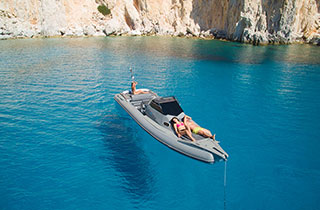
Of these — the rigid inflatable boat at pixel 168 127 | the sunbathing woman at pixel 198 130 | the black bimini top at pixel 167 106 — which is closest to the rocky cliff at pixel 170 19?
the rigid inflatable boat at pixel 168 127

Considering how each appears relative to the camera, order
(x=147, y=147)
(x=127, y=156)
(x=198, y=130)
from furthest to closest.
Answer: (x=147, y=147), (x=127, y=156), (x=198, y=130)

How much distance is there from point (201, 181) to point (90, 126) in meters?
8.11

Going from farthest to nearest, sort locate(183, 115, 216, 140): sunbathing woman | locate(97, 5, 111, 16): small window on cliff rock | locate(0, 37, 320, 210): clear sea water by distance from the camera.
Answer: locate(97, 5, 111, 16): small window on cliff rock → locate(183, 115, 216, 140): sunbathing woman → locate(0, 37, 320, 210): clear sea water

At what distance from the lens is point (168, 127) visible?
441 inches

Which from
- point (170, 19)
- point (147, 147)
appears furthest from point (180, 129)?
point (170, 19)

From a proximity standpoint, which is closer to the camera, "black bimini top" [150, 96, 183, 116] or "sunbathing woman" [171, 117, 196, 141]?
"sunbathing woman" [171, 117, 196, 141]

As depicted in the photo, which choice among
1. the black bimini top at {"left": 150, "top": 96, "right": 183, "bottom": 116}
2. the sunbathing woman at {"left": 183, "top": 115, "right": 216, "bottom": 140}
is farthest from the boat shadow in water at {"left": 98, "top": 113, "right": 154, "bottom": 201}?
the sunbathing woman at {"left": 183, "top": 115, "right": 216, "bottom": 140}

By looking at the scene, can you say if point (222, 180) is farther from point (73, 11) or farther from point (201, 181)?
point (73, 11)

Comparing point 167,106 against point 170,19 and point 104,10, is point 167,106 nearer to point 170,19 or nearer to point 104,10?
point 104,10

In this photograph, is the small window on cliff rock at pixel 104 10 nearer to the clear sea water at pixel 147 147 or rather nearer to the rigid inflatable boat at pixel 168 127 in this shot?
the clear sea water at pixel 147 147

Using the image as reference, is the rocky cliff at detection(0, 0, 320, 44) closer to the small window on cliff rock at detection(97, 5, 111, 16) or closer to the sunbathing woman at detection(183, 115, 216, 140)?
the small window on cliff rock at detection(97, 5, 111, 16)

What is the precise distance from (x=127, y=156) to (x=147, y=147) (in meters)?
1.36

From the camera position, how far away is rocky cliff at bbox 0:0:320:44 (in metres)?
55.3

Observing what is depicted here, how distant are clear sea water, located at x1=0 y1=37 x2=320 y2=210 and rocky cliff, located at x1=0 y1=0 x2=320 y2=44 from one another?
38.8m
